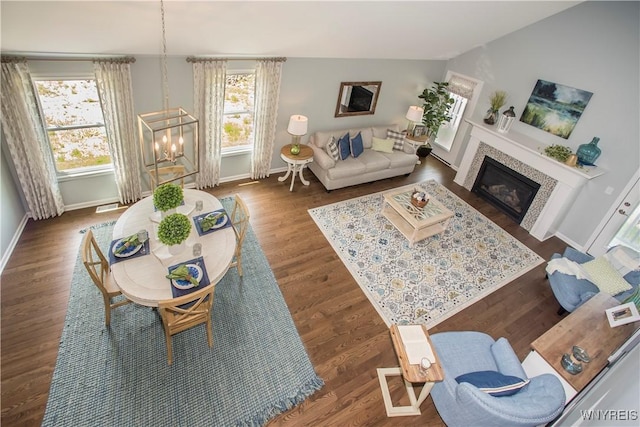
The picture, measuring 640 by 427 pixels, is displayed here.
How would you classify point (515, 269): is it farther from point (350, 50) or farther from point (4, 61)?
point (4, 61)

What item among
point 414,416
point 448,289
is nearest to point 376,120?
point 448,289

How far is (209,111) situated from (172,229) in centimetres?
267

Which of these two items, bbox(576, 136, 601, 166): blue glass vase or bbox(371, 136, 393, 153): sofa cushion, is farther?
bbox(371, 136, 393, 153): sofa cushion

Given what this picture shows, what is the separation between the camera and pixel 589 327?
3.21 metres

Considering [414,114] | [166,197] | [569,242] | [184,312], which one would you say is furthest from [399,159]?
[184,312]

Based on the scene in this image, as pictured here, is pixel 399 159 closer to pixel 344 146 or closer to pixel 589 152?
pixel 344 146

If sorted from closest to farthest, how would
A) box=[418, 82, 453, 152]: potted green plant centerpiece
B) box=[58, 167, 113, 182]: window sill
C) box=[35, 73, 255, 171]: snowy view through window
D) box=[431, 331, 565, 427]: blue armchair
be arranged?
box=[431, 331, 565, 427]: blue armchair, box=[35, 73, 255, 171]: snowy view through window, box=[58, 167, 113, 182]: window sill, box=[418, 82, 453, 152]: potted green plant centerpiece

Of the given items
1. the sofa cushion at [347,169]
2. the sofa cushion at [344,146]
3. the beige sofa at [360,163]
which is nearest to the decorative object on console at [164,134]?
the beige sofa at [360,163]

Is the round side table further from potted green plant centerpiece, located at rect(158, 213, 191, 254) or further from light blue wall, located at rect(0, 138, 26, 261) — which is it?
light blue wall, located at rect(0, 138, 26, 261)

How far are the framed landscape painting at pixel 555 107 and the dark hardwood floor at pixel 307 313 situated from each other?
1.85m

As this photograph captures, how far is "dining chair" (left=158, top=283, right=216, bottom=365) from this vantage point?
2.54 meters

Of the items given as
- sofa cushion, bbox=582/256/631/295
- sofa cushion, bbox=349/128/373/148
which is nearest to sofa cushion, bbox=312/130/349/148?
sofa cushion, bbox=349/128/373/148

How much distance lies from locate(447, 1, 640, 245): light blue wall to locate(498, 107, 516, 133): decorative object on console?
0.86 feet

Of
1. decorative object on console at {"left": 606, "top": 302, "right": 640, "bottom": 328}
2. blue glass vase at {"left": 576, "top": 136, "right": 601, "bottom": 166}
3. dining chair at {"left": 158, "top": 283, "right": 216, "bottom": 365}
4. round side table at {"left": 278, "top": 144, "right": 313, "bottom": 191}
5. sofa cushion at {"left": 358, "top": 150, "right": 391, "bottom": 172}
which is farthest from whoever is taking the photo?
sofa cushion at {"left": 358, "top": 150, "right": 391, "bottom": 172}
